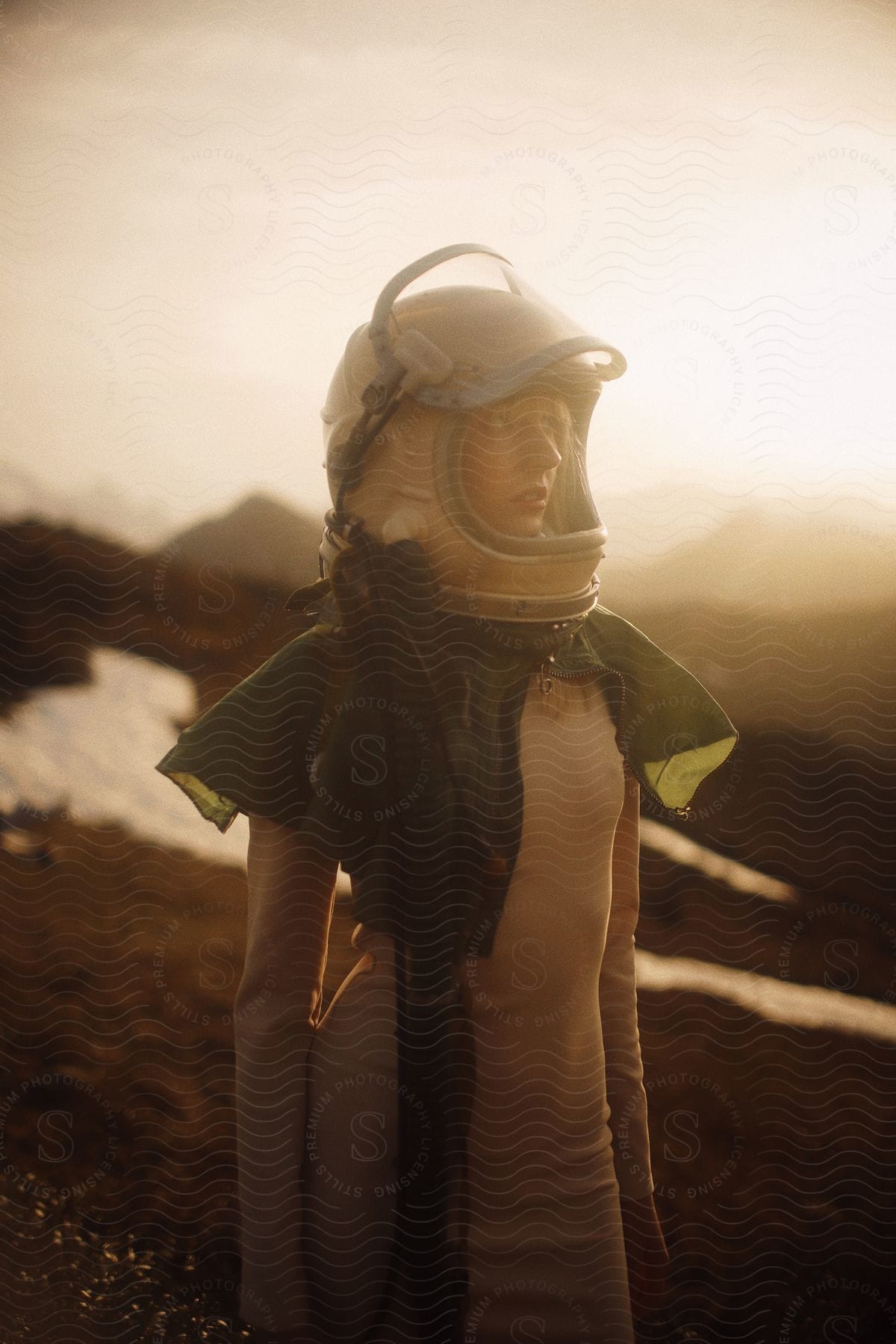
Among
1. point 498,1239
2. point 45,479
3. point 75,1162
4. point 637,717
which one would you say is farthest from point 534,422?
point 75,1162

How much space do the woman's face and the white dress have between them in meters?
0.16

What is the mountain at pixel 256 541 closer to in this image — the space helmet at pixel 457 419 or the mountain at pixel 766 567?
the space helmet at pixel 457 419

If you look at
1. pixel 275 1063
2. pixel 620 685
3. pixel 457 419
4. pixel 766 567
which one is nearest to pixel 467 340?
pixel 457 419

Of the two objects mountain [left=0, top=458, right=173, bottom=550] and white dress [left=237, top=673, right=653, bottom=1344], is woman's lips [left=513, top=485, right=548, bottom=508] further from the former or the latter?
mountain [left=0, top=458, right=173, bottom=550]

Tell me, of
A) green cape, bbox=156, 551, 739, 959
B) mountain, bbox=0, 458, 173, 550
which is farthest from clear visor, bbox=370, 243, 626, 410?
mountain, bbox=0, 458, 173, 550

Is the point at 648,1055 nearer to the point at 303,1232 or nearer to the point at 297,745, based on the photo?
the point at 303,1232

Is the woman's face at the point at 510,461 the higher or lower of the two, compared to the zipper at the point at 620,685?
higher

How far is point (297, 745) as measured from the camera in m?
0.82

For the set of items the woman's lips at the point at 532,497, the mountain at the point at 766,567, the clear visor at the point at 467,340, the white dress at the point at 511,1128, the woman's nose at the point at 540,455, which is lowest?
the white dress at the point at 511,1128

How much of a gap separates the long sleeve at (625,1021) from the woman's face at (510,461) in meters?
0.29

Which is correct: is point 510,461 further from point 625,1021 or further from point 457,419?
point 625,1021

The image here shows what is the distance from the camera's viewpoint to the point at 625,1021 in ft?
2.94

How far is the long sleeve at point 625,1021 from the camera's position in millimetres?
889

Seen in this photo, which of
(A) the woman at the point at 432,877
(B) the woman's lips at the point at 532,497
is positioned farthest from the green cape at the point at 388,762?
(B) the woman's lips at the point at 532,497
